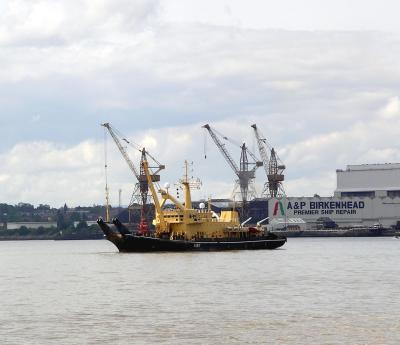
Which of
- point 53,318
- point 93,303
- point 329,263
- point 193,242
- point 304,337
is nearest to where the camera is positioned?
point 304,337

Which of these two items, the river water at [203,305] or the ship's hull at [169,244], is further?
the ship's hull at [169,244]

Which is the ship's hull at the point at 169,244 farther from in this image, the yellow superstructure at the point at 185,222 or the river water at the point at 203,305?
the river water at the point at 203,305

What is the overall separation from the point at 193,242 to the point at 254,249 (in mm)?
13977

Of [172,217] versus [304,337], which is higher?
[172,217]

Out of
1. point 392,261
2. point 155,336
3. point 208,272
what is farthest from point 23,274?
point 155,336

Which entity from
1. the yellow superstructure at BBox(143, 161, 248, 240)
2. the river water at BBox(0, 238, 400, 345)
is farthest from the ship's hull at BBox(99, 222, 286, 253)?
the river water at BBox(0, 238, 400, 345)

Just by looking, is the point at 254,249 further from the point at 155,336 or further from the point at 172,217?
the point at 155,336

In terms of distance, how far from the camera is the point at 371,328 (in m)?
51.4

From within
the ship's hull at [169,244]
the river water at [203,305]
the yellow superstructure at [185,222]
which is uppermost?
the yellow superstructure at [185,222]

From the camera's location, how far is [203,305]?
6216 centimetres

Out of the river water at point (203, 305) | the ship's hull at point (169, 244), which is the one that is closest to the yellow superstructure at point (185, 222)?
Answer: the ship's hull at point (169, 244)

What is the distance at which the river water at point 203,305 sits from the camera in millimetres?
50000

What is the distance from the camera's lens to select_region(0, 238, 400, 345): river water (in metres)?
50.0

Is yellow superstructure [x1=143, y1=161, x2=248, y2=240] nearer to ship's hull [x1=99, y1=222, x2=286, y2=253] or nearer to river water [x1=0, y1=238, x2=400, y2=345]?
ship's hull [x1=99, y1=222, x2=286, y2=253]
